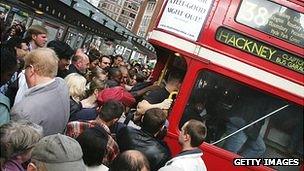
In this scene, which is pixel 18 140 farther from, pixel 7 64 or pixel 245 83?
pixel 245 83

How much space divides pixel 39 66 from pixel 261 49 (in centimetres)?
327

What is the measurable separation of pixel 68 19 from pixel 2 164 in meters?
13.9

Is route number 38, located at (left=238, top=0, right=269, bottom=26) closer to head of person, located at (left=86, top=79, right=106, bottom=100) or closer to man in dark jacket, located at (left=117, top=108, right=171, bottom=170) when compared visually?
head of person, located at (left=86, top=79, right=106, bottom=100)

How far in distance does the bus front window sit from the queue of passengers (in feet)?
1.50

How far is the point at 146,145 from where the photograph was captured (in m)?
4.25

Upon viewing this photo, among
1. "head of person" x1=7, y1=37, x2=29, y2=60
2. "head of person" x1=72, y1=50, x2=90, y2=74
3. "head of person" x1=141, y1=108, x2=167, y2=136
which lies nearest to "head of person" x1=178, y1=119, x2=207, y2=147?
"head of person" x1=141, y1=108, x2=167, y2=136

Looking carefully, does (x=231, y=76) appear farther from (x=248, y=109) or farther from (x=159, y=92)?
(x=159, y=92)

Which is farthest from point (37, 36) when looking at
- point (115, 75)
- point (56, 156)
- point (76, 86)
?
point (56, 156)

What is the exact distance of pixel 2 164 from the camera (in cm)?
237

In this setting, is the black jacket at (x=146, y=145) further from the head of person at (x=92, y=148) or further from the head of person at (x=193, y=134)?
the head of person at (x=92, y=148)

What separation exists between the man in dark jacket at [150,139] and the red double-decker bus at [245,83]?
5.25 feet

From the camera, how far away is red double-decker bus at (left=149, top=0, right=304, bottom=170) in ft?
19.0

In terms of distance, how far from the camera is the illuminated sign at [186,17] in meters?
6.02

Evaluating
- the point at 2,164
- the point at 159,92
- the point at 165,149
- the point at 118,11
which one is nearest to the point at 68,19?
the point at 159,92
